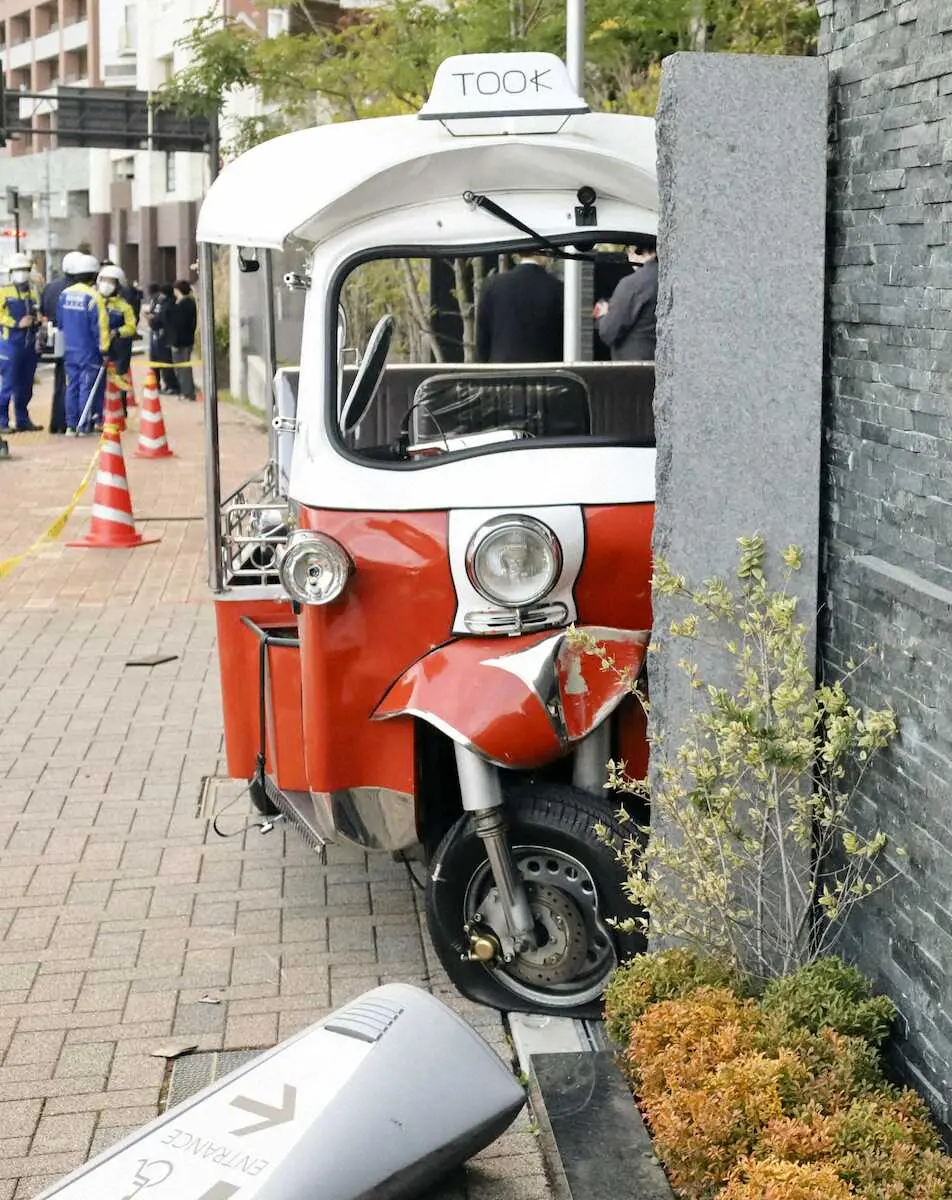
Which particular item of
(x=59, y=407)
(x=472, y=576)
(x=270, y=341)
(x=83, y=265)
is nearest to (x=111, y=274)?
(x=83, y=265)

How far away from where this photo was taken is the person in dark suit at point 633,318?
8.69 meters

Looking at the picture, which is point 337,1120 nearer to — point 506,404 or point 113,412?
point 506,404

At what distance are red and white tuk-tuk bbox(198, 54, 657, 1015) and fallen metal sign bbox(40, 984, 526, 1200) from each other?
787 millimetres

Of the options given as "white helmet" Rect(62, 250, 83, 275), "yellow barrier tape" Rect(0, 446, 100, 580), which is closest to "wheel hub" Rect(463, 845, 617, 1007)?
"yellow barrier tape" Rect(0, 446, 100, 580)

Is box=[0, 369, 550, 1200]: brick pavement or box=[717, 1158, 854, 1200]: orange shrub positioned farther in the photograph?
box=[0, 369, 550, 1200]: brick pavement

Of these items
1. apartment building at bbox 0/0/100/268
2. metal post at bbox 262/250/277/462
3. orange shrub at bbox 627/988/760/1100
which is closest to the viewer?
orange shrub at bbox 627/988/760/1100

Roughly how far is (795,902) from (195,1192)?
65.1 inches

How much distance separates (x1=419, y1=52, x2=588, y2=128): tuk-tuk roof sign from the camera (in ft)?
16.6

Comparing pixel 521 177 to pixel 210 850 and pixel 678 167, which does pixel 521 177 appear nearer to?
pixel 678 167

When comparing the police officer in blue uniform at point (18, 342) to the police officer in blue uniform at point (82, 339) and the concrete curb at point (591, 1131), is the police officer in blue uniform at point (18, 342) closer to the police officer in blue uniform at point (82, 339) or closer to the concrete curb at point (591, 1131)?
the police officer in blue uniform at point (82, 339)

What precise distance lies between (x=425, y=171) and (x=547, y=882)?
2130 mm

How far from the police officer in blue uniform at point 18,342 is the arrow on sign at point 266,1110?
1835cm

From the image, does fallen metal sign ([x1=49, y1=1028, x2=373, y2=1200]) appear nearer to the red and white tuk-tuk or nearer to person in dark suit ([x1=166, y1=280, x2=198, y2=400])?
the red and white tuk-tuk

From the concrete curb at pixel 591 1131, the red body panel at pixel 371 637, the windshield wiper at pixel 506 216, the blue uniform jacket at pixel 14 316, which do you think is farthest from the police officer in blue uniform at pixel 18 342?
the concrete curb at pixel 591 1131
